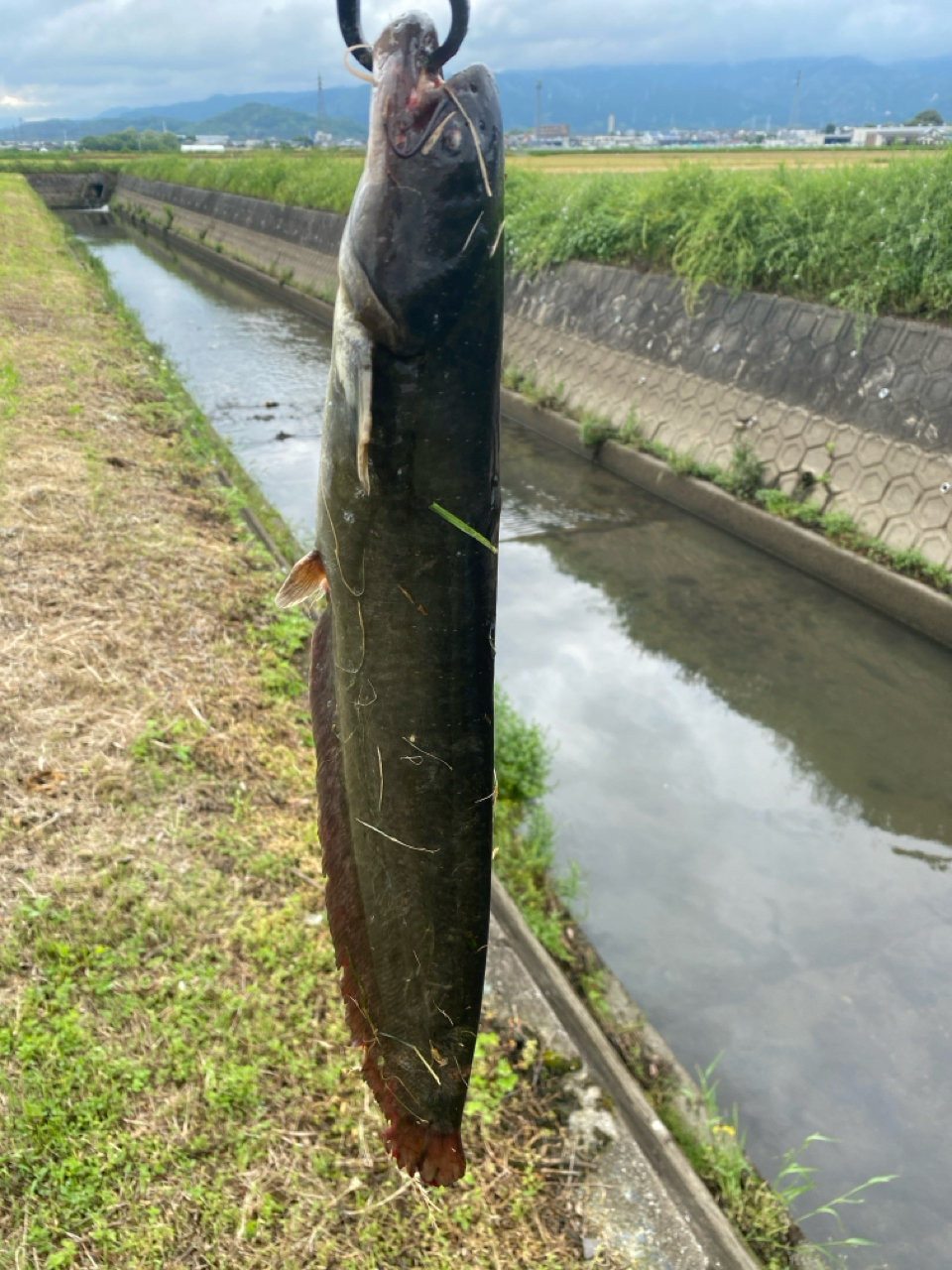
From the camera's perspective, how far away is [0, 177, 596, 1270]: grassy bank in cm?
232

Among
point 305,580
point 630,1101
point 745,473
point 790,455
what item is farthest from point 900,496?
point 305,580

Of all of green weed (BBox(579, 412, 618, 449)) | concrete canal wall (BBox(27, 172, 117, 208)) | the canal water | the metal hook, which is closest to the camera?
the metal hook

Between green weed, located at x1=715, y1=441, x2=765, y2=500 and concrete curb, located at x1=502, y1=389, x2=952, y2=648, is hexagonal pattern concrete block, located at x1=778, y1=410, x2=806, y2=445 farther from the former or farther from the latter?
concrete curb, located at x1=502, y1=389, x2=952, y2=648

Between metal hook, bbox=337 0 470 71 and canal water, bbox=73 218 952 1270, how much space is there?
11.8ft

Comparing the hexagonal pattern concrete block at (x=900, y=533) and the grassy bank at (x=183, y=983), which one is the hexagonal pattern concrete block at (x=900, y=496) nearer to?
the hexagonal pattern concrete block at (x=900, y=533)

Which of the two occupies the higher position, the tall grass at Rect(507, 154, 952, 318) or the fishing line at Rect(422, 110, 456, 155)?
the tall grass at Rect(507, 154, 952, 318)

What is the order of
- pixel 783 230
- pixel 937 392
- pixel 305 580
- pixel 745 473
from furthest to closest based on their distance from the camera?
1. pixel 783 230
2. pixel 745 473
3. pixel 937 392
4. pixel 305 580

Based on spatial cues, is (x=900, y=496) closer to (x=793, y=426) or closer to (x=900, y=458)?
(x=900, y=458)

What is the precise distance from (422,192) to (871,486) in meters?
7.07

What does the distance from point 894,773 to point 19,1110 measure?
4846 mm

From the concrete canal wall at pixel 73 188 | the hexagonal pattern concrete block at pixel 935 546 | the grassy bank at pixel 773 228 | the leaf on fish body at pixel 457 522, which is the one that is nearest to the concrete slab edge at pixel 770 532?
the hexagonal pattern concrete block at pixel 935 546

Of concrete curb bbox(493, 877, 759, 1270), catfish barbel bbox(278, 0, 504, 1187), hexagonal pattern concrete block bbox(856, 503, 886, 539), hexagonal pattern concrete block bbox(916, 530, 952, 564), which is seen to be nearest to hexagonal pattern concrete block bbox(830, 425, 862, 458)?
hexagonal pattern concrete block bbox(856, 503, 886, 539)

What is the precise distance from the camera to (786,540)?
7883 millimetres

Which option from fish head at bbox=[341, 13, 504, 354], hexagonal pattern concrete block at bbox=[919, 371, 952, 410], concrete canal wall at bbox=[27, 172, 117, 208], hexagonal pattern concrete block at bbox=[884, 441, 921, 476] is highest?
concrete canal wall at bbox=[27, 172, 117, 208]
